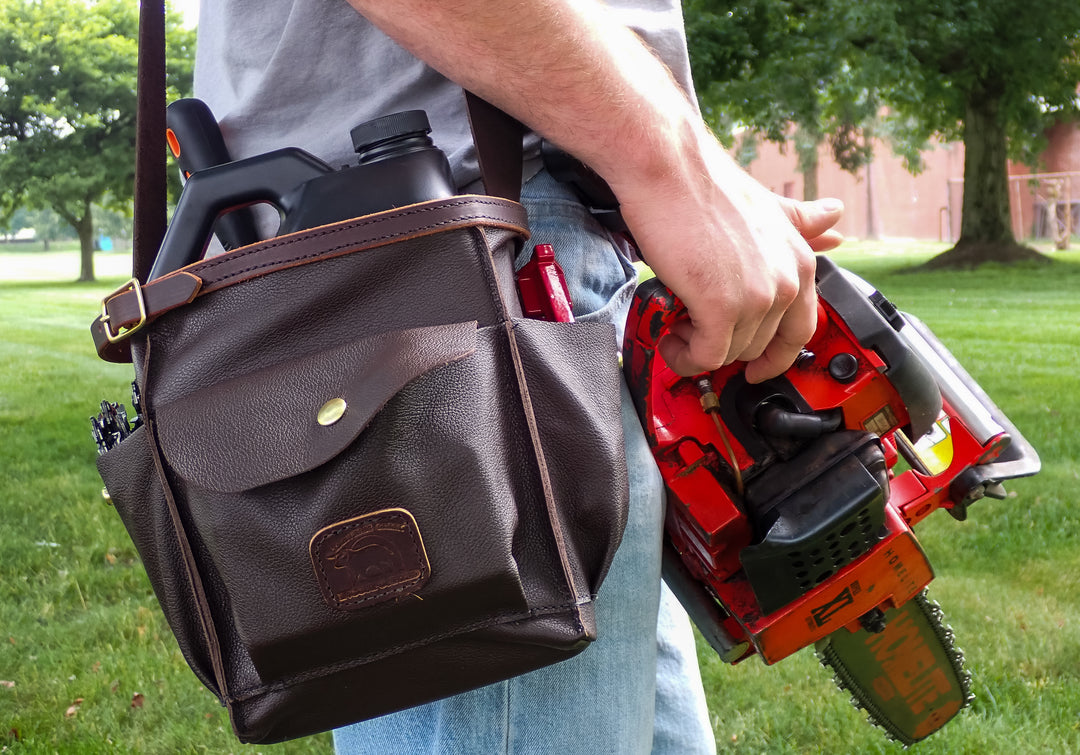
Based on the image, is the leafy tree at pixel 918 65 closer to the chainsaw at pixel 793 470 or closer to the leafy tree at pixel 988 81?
the leafy tree at pixel 988 81

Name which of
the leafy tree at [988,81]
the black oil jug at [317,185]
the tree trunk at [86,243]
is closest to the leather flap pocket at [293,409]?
the black oil jug at [317,185]

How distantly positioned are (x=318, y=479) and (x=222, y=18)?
58 cm

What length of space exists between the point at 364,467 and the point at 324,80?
0.45 m

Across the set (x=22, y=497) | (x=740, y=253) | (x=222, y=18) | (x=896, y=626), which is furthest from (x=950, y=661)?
(x=22, y=497)

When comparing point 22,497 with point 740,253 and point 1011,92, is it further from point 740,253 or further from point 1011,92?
point 1011,92

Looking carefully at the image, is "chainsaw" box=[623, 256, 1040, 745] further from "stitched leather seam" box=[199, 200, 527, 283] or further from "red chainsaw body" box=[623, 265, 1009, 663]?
"stitched leather seam" box=[199, 200, 527, 283]

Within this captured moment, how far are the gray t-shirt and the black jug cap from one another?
99 mm

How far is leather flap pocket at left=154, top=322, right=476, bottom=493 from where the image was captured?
828 millimetres

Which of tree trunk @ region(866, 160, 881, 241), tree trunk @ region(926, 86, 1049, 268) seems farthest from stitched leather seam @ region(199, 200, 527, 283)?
tree trunk @ region(866, 160, 881, 241)

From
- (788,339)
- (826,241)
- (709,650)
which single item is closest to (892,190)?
(709,650)

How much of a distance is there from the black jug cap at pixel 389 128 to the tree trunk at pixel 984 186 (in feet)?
60.6

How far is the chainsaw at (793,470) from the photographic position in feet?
4.05

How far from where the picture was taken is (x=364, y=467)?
833 mm

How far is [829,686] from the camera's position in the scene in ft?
10.3
